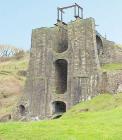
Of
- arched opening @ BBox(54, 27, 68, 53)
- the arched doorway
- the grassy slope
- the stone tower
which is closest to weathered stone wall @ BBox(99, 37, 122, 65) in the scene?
the stone tower

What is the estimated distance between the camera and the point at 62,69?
4369 cm

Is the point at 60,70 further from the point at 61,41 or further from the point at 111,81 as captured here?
the point at 111,81

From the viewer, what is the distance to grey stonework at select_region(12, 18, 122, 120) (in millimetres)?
39219

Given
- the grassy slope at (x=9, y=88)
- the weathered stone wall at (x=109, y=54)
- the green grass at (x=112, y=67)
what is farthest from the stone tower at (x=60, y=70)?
the grassy slope at (x=9, y=88)

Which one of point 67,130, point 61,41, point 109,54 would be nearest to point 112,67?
point 109,54

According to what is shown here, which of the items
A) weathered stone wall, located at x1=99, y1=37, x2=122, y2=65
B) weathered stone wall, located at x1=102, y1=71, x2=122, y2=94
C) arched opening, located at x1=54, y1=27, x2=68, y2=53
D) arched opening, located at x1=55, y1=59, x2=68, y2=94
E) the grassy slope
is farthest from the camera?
the grassy slope

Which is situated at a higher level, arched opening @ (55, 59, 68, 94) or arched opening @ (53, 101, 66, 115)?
arched opening @ (55, 59, 68, 94)

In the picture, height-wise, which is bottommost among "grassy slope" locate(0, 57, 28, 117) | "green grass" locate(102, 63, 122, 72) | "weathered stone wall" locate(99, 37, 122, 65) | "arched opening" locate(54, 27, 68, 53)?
"grassy slope" locate(0, 57, 28, 117)

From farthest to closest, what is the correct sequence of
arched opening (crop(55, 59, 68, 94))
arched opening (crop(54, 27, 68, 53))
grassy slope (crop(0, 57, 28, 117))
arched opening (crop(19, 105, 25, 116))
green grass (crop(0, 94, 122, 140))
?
grassy slope (crop(0, 57, 28, 117)) < arched opening (crop(54, 27, 68, 53)) < arched opening (crop(19, 105, 25, 116)) < arched opening (crop(55, 59, 68, 94)) < green grass (crop(0, 94, 122, 140))

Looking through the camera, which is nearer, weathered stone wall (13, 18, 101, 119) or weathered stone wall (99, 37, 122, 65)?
weathered stone wall (13, 18, 101, 119)

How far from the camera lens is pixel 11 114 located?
43625 mm

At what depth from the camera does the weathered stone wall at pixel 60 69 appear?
39281 mm

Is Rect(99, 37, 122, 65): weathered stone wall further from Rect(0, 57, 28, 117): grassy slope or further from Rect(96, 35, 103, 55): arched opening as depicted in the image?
Rect(0, 57, 28, 117): grassy slope

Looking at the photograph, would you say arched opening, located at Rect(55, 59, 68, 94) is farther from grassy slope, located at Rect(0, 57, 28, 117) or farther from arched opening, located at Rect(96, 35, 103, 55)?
grassy slope, located at Rect(0, 57, 28, 117)
